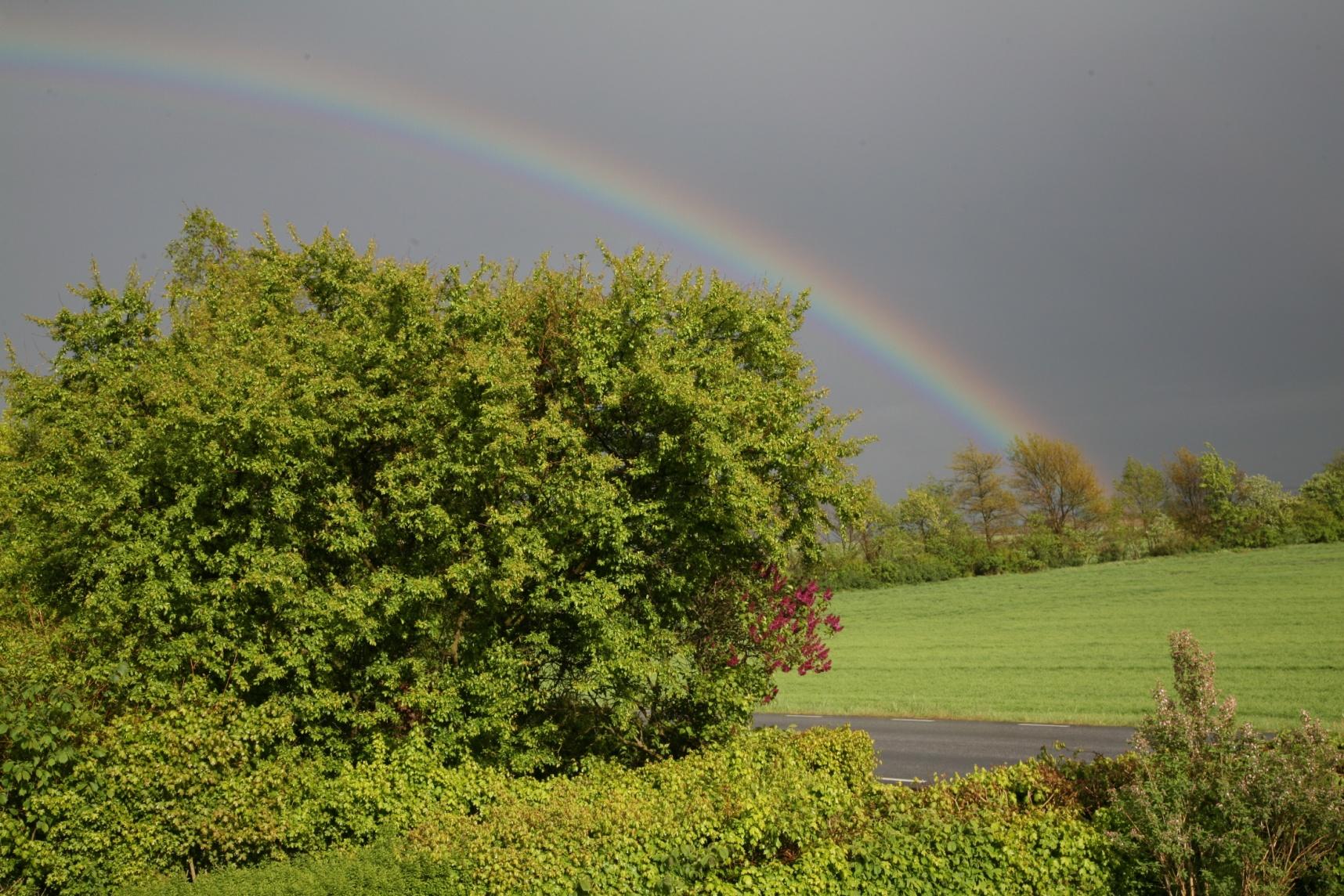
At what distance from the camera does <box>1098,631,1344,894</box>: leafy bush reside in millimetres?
8461

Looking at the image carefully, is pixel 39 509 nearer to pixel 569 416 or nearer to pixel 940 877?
pixel 569 416

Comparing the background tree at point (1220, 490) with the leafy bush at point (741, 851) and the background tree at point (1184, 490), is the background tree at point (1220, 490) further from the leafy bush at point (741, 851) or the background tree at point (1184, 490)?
the leafy bush at point (741, 851)

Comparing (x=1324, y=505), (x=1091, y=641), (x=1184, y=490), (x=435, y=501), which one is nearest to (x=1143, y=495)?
(x=1184, y=490)

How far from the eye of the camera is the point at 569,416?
1548cm

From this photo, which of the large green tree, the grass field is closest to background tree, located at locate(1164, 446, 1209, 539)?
the grass field

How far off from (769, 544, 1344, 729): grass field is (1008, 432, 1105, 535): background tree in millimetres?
24566

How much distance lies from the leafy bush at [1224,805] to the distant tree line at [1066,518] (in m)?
52.6

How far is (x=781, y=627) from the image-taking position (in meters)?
16.8

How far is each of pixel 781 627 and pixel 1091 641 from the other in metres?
30.4

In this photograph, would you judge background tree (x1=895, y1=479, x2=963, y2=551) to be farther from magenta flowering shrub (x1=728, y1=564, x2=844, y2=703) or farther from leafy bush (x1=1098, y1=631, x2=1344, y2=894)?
leafy bush (x1=1098, y1=631, x2=1344, y2=894)

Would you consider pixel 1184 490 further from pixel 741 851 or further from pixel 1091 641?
pixel 741 851

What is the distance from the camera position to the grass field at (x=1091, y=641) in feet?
88.4

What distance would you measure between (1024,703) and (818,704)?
7.14 meters

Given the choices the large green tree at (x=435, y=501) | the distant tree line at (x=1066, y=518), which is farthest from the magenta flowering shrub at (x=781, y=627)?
the distant tree line at (x=1066, y=518)
